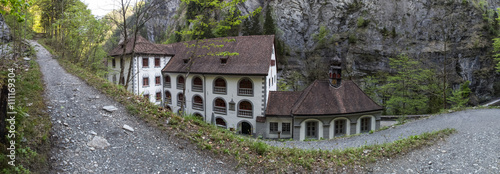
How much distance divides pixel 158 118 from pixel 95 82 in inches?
178

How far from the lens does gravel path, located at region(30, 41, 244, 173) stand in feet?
16.8

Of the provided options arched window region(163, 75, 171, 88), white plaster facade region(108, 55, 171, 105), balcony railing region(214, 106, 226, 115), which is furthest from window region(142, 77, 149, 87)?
balcony railing region(214, 106, 226, 115)

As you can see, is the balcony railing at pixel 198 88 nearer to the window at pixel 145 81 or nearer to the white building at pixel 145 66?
the white building at pixel 145 66

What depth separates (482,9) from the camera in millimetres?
36562

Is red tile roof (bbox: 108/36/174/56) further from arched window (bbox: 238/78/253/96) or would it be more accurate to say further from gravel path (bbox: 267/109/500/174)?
gravel path (bbox: 267/109/500/174)

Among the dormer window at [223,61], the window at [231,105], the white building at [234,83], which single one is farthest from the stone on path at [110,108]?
the dormer window at [223,61]

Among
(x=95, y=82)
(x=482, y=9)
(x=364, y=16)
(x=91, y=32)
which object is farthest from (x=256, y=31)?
(x=482, y=9)

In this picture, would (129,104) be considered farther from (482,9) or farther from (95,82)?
(482,9)

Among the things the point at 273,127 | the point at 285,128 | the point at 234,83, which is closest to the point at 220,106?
the point at 234,83

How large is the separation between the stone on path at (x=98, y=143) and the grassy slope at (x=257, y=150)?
155 cm

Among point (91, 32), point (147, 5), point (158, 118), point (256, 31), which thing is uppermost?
point (256, 31)

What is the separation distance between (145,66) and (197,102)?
709cm

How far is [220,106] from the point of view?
2306 cm

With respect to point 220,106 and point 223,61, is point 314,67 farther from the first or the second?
point 220,106
